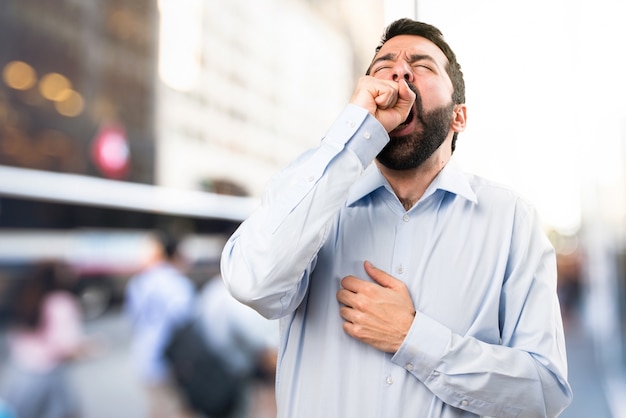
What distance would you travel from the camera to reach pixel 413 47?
3.46ft

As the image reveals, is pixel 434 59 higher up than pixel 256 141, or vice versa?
pixel 256 141

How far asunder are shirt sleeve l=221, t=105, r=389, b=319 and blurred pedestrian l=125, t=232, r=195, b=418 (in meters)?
2.92

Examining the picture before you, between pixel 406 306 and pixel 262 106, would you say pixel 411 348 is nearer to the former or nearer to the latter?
pixel 406 306

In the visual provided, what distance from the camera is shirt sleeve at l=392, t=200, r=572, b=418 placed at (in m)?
0.88

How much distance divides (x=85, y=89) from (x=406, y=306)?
13.0 ft

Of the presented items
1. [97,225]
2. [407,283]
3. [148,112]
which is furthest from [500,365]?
[148,112]

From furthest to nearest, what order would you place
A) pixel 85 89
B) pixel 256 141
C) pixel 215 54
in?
pixel 256 141, pixel 215 54, pixel 85 89

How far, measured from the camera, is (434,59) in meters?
1.05

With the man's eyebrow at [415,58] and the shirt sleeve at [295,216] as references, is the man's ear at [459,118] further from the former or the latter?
the shirt sleeve at [295,216]

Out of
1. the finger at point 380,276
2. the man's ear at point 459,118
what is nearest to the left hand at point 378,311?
the finger at point 380,276

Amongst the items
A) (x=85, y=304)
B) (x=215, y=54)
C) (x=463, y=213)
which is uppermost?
(x=215, y=54)

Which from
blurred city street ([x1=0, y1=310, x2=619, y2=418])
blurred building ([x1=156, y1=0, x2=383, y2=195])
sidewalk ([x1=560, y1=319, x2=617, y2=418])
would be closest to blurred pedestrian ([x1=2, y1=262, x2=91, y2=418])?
blurred city street ([x1=0, y1=310, x2=619, y2=418])

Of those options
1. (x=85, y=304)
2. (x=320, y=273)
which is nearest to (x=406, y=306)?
(x=320, y=273)

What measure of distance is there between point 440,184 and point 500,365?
34 centimetres
